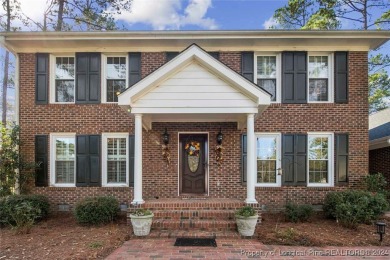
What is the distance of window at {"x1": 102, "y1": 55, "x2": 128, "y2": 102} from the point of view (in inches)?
334

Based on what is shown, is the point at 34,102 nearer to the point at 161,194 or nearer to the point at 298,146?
the point at 161,194

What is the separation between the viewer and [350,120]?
827 centimetres

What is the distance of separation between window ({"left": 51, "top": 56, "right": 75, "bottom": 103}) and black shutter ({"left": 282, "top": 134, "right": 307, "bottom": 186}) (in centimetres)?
706

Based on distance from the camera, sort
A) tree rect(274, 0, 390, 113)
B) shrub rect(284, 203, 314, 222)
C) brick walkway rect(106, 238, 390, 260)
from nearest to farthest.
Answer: brick walkway rect(106, 238, 390, 260), shrub rect(284, 203, 314, 222), tree rect(274, 0, 390, 113)

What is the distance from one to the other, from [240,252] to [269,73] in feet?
18.3

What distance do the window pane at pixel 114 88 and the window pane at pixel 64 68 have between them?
4.24 feet

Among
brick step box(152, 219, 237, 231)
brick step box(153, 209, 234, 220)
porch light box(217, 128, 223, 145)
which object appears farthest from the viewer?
porch light box(217, 128, 223, 145)

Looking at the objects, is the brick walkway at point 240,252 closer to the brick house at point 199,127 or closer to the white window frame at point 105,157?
the brick house at point 199,127

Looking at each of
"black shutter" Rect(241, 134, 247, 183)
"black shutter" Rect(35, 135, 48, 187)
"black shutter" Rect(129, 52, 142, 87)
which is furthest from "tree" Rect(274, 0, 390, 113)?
"black shutter" Rect(35, 135, 48, 187)

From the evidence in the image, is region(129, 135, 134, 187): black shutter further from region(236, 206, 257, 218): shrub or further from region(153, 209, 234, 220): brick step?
region(236, 206, 257, 218): shrub

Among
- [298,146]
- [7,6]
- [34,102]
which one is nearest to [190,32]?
[298,146]

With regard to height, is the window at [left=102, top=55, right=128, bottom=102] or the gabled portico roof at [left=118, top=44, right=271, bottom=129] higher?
the window at [left=102, top=55, right=128, bottom=102]

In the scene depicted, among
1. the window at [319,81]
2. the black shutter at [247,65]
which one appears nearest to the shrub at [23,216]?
the black shutter at [247,65]

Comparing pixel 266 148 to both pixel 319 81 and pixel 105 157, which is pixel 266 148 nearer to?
pixel 319 81
